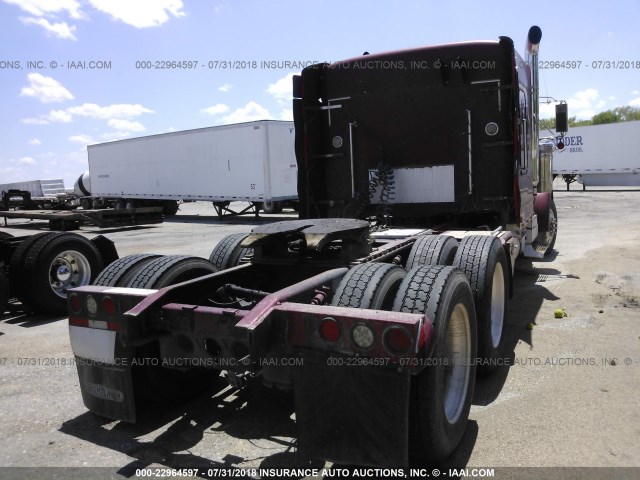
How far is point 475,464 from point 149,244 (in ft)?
43.8

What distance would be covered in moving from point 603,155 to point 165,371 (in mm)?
37167

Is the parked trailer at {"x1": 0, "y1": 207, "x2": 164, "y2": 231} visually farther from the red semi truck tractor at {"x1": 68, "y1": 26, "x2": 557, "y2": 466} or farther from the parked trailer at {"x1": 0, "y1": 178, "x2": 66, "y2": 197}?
the parked trailer at {"x1": 0, "y1": 178, "x2": 66, "y2": 197}

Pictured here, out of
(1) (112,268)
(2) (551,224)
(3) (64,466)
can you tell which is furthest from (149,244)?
(3) (64,466)

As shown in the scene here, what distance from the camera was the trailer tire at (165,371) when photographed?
368 cm

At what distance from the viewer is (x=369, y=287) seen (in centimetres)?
321

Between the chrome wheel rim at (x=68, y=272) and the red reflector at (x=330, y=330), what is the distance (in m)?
5.34

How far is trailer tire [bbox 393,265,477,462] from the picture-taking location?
9.22 feet

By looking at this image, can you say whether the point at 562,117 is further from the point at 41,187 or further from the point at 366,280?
the point at 41,187

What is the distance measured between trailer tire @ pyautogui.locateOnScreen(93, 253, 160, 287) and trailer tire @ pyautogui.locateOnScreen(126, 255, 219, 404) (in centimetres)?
7

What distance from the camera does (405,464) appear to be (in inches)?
103

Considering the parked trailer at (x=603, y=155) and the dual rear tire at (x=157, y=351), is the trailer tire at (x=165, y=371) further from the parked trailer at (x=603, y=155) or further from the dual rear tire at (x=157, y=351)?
the parked trailer at (x=603, y=155)

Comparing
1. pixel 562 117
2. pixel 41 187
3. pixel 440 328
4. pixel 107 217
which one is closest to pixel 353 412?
pixel 440 328

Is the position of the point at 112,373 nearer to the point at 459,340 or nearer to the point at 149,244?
the point at 459,340

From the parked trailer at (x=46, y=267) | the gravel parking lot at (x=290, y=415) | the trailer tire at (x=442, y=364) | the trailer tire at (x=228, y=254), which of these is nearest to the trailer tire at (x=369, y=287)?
the trailer tire at (x=442, y=364)
